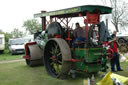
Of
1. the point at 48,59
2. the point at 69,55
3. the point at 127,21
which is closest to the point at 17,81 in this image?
the point at 48,59

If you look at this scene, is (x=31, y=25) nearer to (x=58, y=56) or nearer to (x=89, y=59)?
(x=58, y=56)

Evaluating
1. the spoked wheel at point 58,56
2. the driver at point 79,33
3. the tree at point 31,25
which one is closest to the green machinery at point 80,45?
the spoked wheel at point 58,56

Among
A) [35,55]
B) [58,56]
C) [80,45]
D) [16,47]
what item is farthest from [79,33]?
[16,47]

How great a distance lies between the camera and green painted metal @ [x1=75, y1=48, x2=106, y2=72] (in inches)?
209

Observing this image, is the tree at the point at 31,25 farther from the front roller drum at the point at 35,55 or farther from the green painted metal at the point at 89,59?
the green painted metal at the point at 89,59

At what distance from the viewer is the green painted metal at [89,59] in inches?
209

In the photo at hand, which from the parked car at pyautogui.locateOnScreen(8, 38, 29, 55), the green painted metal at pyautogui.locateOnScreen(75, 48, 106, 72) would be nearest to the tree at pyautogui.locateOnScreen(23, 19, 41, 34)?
the parked car at pyautogui.locateOnScreen(8, 38, 29, 55)

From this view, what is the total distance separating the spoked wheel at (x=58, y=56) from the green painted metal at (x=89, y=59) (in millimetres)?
302

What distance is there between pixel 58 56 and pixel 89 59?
3.63ft

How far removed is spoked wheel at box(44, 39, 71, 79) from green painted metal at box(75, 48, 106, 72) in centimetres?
30

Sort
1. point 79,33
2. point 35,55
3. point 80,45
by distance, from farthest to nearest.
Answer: point 35,55, point 79,33, point 80,45

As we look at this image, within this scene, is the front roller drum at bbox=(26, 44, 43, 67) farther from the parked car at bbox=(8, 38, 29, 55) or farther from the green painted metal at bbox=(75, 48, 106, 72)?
the parked car at bbox=(8, 38, 29, 55)

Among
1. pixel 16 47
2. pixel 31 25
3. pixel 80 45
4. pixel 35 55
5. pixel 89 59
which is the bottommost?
pixel 16 47

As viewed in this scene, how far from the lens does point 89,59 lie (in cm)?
528
